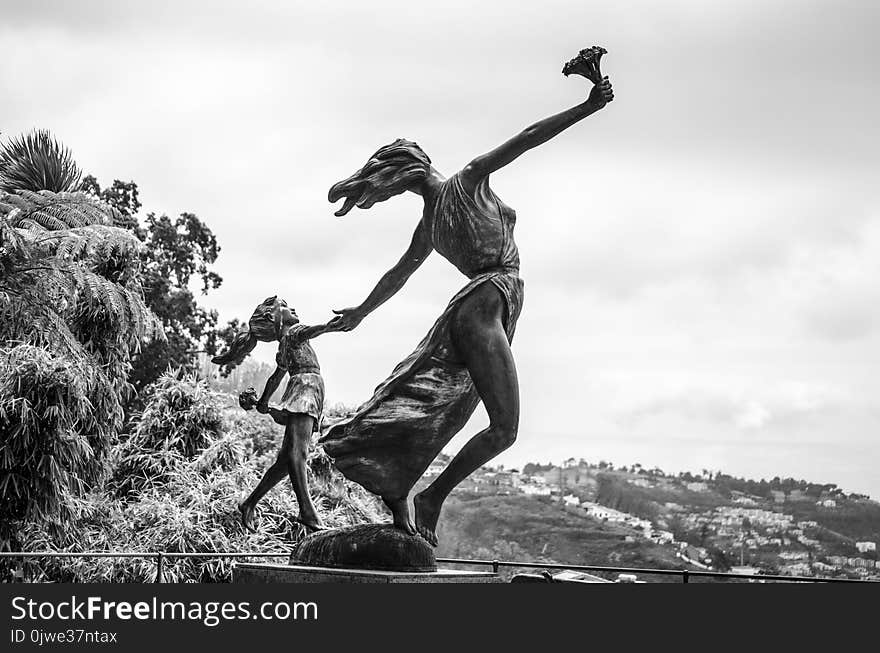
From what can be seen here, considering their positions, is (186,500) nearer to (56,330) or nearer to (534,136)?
(56,330)

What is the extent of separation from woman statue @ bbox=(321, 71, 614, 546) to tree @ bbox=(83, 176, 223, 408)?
14.3 metres

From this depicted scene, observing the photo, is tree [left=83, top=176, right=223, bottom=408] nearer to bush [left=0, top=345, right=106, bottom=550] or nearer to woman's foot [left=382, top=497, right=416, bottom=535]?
bush [left=0, top=345, right=106, bottom=550]

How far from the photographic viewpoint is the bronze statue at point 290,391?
282 inches

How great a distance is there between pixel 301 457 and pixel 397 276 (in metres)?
2.14

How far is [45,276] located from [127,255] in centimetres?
174

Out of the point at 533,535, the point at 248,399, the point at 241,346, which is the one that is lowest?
the point at 248,399

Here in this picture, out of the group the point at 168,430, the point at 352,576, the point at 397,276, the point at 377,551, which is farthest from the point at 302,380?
the point at 168,430

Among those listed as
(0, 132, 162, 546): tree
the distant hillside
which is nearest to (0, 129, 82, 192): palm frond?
(0, 132, 162, 546): tree

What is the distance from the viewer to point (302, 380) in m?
7.35

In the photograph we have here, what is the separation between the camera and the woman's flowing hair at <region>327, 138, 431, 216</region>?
17.9ft

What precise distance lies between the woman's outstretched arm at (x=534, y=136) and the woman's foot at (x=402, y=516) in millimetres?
1632

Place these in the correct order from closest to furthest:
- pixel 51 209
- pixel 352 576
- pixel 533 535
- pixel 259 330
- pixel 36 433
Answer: pixel 352 576 < pixel 259 330 < pixel 36 433 < pixel 51 209 < pixel 533 535

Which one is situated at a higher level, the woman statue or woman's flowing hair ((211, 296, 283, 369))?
woman's flowing hair ((211, 296, 283, 369))

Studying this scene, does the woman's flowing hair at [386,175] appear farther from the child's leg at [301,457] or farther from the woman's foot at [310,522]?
the woman's foot at [310,522]
